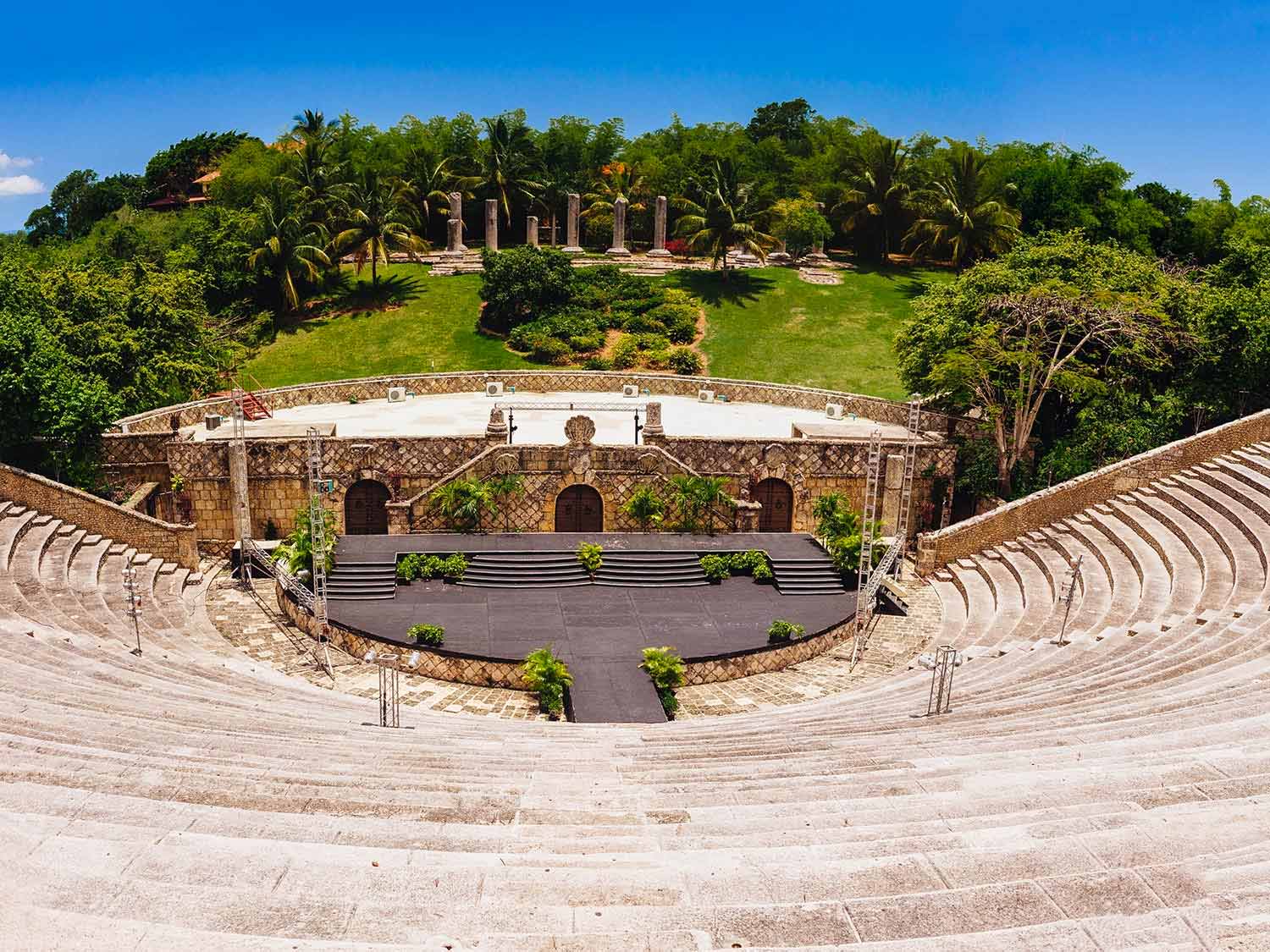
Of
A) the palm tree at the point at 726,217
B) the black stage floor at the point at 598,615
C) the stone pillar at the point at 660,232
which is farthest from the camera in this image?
the stone pillar at the point at 660,232

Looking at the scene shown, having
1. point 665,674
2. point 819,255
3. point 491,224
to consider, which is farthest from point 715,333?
point 665,674

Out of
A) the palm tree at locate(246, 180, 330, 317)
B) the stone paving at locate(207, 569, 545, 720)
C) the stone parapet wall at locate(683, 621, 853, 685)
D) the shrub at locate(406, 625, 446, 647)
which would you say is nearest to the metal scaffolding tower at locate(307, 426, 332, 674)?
the stone paving at locate(207, 569, 545, 720)

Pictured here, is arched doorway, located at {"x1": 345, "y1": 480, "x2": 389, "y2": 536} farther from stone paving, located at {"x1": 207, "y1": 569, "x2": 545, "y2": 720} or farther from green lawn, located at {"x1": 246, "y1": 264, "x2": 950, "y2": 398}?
green lawn, located at {"x1": 246, "y1": 264, "x2": 950, "y2": 398}

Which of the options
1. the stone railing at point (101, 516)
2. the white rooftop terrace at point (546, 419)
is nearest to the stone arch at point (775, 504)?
the white rooftop terrace at point (546, 419)

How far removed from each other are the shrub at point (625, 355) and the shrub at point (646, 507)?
2152 centimetres

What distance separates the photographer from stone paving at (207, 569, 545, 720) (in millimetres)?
21922

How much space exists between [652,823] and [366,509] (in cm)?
2669

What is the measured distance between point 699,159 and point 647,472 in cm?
5375

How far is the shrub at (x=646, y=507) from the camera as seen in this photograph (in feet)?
109

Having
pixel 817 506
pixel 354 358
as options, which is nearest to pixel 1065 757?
pixel 817 506

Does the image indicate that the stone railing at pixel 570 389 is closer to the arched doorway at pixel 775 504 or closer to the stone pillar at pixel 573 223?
the arched doorway at pixel 775 504

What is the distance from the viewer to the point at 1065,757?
11.0 meters

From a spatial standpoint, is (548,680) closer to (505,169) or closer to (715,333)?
(715,333)

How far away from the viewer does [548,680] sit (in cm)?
2139
